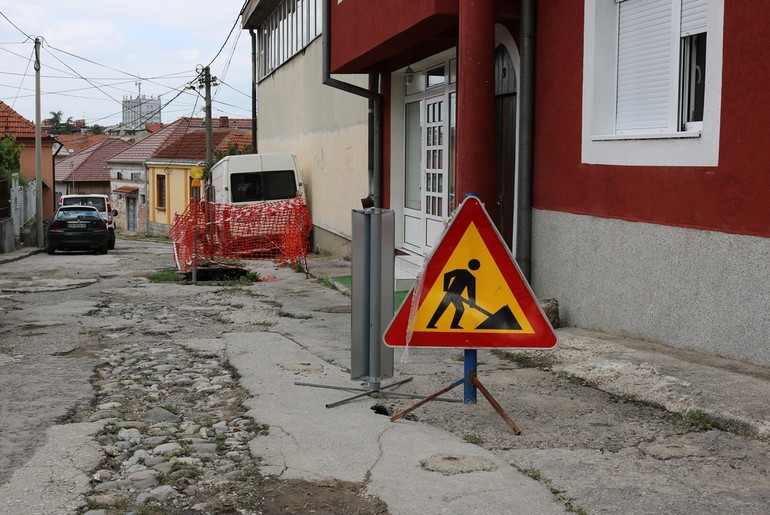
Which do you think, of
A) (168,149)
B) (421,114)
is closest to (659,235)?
(421,114)

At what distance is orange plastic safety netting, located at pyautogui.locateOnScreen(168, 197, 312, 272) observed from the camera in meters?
17.6

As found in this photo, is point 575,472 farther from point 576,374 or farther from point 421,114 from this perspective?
point 421,114

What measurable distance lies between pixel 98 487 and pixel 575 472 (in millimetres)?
2404

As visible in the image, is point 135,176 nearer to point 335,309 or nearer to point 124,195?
point 124,195

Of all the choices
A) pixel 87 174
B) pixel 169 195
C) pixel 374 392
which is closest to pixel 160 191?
pixel 169 195

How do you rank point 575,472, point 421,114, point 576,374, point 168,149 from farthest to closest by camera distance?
1. point 168,149
2. point 421,114
3. point 576,374
4. point 575,472

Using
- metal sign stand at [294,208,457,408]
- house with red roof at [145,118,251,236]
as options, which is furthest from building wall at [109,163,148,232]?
metal sign stand at [294,208,457,408]

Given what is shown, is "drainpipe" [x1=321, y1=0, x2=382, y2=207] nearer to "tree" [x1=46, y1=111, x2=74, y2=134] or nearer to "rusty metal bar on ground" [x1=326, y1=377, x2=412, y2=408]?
"rusty metal bar on ground" [x1=326, y1=377, x2=412, y2=408]

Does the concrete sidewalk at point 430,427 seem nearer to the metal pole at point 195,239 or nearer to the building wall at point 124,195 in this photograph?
the metal pole at point 195,239

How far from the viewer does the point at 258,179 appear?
23.3 m

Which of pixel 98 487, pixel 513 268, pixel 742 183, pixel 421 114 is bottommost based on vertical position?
pixel 98 487

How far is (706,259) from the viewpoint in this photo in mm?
7004

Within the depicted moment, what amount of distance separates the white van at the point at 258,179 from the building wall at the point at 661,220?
557 inches

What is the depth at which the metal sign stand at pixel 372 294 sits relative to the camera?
21.4 ft
